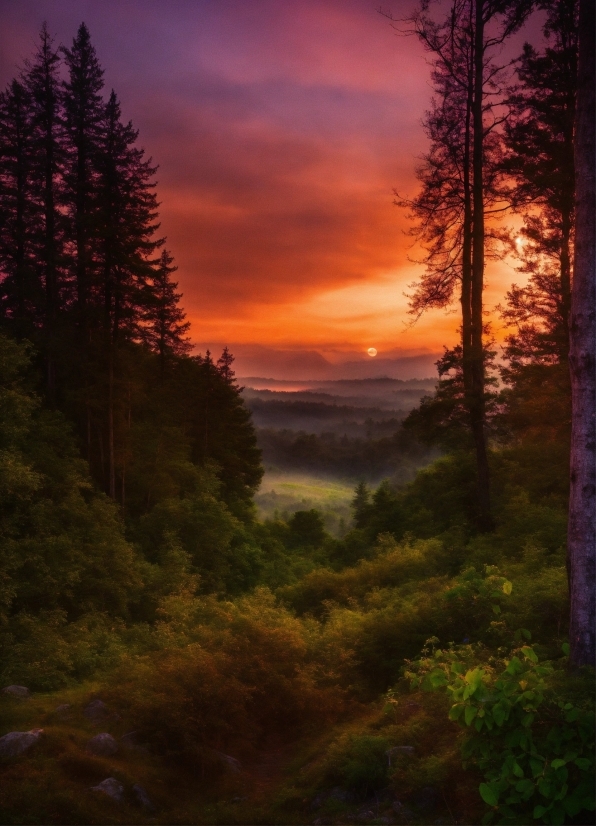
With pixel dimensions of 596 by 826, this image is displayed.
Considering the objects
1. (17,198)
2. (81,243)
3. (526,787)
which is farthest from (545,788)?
(17,198)

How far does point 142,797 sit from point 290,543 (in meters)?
29.4

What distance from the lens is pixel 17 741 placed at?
8.51 metres

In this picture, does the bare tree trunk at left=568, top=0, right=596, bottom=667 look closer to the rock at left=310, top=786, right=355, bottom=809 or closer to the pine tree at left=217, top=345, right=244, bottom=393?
the rock at left=310, top=786, right=355, bottom=809

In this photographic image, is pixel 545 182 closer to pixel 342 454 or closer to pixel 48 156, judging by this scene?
pixel 48 156

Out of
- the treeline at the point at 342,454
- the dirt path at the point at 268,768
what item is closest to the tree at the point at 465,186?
the dirt path at the point at 268,768

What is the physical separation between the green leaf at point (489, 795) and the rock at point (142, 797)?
5.02m

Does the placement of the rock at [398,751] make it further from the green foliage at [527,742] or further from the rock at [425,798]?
the green foliage at [527,742]

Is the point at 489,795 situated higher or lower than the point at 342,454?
higher

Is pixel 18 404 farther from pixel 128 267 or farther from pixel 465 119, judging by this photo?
pixel 465 119

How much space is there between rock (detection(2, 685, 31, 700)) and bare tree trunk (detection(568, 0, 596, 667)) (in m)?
10.1

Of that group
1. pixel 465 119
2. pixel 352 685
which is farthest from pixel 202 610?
pixel 465 119

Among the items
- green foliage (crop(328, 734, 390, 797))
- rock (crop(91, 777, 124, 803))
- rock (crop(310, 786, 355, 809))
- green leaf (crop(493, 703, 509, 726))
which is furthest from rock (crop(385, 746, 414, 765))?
rock (crop(91, 777, 124, 803))

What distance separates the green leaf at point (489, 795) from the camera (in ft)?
15.2

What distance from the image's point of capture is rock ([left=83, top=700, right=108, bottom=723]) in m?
10.2
